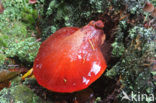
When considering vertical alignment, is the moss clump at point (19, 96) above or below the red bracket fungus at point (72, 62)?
below

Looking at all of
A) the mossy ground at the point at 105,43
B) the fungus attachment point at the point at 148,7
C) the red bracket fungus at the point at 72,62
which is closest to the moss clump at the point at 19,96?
the mossy ground at the point at 105,43

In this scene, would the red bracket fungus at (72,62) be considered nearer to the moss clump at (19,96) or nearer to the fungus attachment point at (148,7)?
the moss clump at (19,96)

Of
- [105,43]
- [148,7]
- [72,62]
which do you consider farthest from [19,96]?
[148,7]

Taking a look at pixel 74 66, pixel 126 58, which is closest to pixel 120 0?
pixel 126 58

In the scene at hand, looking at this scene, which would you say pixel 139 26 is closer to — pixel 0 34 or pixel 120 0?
pixel 120 0

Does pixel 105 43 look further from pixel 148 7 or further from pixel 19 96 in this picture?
pixel 19 96

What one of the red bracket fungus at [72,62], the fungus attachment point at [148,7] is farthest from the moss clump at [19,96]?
the fungus attachment point at [148,7]

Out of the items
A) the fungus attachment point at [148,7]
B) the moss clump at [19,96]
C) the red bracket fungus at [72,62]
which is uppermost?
the fungus attachment point at [148,7]

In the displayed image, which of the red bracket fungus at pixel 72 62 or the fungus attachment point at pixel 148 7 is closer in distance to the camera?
the red bracket fungus at pixel 72 62
